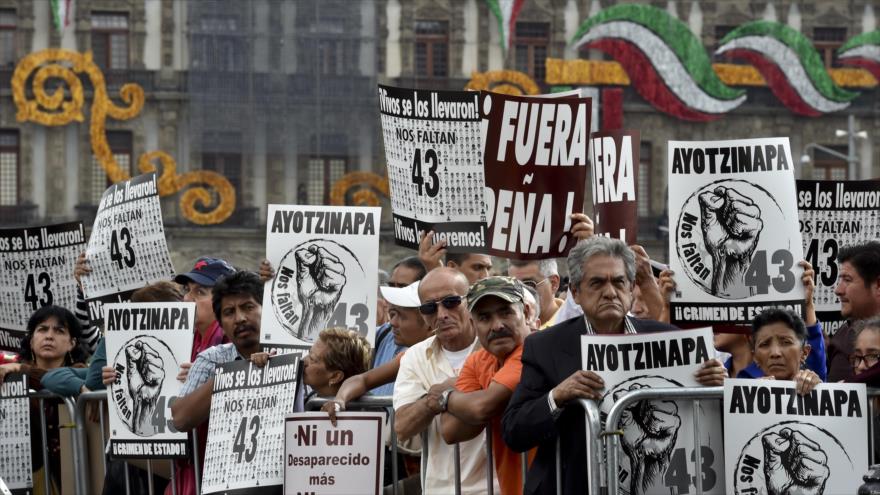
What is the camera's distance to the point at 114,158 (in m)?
44.8

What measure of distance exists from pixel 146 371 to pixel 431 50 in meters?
39.3

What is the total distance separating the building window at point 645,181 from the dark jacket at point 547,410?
135 feet

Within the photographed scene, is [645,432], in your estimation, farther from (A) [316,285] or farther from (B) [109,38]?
(B) [109,38]

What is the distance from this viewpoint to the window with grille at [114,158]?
44906 mm

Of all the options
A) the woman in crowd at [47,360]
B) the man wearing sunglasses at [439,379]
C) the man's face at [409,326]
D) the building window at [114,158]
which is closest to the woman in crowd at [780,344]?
the man wearing sunglasses at [439,379]

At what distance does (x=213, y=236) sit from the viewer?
44.2 meters

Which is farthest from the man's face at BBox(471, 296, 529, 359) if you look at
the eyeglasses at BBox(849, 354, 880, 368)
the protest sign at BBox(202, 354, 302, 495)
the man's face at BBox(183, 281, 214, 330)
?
the man's face at BBox(183, 281, 214, 330)

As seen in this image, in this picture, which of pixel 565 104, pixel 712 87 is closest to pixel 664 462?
pixel 565 104

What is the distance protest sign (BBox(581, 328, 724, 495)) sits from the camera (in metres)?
6.14

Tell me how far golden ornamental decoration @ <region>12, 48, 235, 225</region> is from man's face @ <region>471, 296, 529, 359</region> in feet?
123

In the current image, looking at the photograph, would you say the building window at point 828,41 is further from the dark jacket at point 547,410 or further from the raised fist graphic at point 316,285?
the dark jacket at point 547,410

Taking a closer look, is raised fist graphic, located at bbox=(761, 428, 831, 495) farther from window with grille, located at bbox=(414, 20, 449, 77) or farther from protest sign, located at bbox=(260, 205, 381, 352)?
window with grille, located at bbox=(414, 20, 449, 77)

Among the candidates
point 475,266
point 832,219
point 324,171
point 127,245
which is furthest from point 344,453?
point 324,171

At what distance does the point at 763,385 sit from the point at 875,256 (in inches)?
58.7
